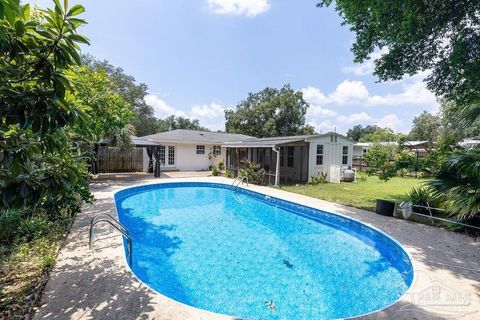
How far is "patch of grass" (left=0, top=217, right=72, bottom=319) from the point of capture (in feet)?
→ 10.9

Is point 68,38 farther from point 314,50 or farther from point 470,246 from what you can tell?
point 314,50

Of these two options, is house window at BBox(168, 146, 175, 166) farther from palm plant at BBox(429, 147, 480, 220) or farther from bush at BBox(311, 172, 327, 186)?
palm plant at BBox(429, 147, 480, 220)

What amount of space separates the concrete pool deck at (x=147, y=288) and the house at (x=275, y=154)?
9.65m

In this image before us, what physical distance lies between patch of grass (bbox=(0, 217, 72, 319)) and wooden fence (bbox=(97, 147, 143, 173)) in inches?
482

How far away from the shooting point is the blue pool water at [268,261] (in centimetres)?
448

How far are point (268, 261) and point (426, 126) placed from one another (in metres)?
37.9

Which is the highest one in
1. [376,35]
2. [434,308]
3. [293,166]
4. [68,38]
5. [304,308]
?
[376,35]

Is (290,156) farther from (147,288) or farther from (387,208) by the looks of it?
(147,288)

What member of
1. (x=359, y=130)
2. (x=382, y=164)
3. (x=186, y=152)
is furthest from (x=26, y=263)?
(x=359, y=130)

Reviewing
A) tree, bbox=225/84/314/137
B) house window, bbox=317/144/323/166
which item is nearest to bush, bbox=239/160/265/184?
house window, bbox=317/144/323/166

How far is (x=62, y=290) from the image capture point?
12.1ft

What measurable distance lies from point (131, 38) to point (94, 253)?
433 inches

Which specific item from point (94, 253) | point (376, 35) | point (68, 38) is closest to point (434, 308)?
point (68, 38)

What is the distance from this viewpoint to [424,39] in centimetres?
794
